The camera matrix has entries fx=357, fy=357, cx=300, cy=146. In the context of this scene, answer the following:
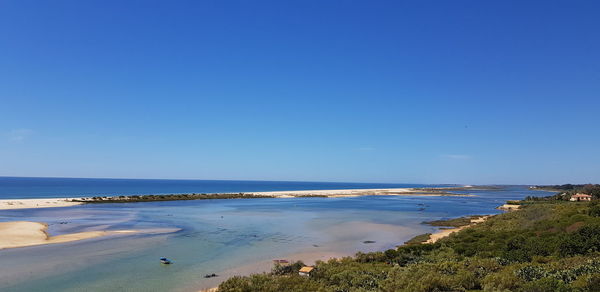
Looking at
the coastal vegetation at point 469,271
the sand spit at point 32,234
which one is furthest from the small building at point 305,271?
the sand spit at point 32,234

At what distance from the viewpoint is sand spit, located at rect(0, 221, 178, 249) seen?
33156 mm

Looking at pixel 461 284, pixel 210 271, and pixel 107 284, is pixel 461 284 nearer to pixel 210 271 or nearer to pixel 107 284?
pixel 210 271

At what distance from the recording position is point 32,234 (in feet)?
Result: 123

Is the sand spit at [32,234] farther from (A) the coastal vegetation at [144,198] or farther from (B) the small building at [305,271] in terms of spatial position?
(A) the coastal vegetation at [144,198]

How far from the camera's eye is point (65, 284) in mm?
20578

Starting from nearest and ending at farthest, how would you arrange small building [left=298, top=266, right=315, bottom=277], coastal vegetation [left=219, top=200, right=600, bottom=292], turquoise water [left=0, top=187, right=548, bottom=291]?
coastal vegetation [left=219, top=200, right=600, bottom=292], small building [left=298, top=266, right=315, bottom=277], turquoise water [left=0, top=187, right=548, bottom=291]

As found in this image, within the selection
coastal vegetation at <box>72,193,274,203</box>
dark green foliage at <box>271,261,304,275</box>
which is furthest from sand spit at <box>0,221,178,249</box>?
coastal vegetation at <box>72,193,274,203</box>

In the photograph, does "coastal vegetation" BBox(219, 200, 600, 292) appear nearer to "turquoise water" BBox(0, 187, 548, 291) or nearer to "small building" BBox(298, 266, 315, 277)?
"small building" BBox(298, 266, 315, 277)

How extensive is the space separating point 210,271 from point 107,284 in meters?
6.13

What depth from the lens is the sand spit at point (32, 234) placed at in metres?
33.2

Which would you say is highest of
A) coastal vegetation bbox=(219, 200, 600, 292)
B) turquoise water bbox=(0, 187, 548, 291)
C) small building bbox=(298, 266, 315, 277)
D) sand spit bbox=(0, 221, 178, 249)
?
coastal vegetation bbox=(219, 200, 600, 292)

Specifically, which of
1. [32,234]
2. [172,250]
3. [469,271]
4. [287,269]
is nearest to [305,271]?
[287,269]

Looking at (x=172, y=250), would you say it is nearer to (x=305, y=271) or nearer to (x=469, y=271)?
(x=305, y=271)

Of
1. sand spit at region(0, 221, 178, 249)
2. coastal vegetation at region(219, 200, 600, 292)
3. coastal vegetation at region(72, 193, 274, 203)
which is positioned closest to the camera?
coastal vegetation at region(219, 200, 600, 292)
